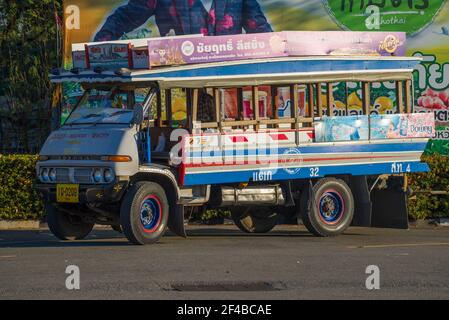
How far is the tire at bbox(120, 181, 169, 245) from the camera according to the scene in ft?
48.7

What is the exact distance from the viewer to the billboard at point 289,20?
79.8 ft

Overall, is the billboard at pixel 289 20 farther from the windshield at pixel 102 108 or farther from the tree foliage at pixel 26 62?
the windshield at pixel 102 108

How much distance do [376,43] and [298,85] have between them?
1628 millimetres

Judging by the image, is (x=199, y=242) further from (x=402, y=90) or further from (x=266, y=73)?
(x=402, y=90)

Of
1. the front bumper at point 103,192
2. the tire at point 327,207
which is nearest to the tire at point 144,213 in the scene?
the front bumper at point 103,192

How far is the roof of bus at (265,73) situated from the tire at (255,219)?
253 cm

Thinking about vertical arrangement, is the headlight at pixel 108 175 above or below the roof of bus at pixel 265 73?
below

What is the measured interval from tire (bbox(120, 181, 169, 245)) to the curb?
566 cm

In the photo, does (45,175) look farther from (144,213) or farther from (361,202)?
(361,202)

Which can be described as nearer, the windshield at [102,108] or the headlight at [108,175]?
the headlight at [108,175]

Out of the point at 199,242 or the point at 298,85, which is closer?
the point at 199,242

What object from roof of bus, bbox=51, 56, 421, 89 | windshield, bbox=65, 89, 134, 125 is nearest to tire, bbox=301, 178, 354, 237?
roof of bus, bbox=51, 56, 421, 89
